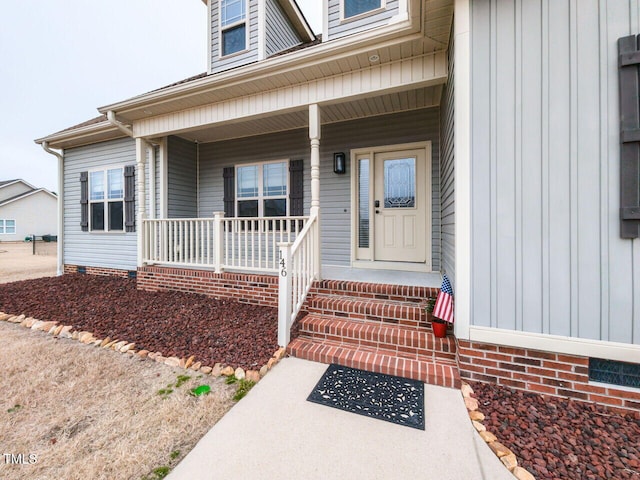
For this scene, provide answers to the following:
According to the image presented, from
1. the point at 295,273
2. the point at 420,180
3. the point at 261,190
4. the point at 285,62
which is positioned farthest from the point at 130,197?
the point at 420,180

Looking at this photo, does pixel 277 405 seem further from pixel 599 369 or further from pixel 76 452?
pixel 599 369

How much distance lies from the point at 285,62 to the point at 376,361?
3.60 metres

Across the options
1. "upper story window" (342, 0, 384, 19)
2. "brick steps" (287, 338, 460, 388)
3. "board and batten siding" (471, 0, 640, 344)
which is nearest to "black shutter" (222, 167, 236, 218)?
"upper story window" (342, 0, 384, 19)

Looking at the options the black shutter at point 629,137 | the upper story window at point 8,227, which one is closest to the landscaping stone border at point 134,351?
the black shutter at point 629,137

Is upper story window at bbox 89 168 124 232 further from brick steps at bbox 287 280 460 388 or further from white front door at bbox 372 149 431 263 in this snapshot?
white front door at bbox 372 149 431 263

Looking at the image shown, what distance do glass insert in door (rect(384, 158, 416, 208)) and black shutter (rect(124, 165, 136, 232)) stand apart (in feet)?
16.9

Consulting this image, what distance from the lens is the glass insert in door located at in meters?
4.51

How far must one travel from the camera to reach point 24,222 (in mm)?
22844

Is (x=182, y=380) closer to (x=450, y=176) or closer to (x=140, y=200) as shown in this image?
(x=450, y=176)

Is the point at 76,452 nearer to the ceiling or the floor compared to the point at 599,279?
nearer to the floor

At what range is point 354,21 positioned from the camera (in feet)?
14.5

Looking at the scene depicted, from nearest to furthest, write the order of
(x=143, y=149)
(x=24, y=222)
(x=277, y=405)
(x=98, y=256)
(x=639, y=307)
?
(x=639, y=307) → (x=277, y=405) → (x=143, y=149) → (x=98, y=256) → (x=24, y=222)

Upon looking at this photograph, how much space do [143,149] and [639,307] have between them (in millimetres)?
6623

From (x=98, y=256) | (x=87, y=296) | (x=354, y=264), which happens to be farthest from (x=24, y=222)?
(x=354, y=264)
